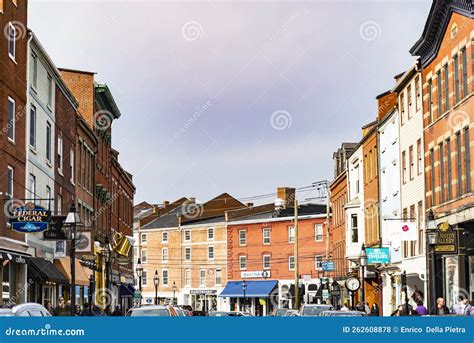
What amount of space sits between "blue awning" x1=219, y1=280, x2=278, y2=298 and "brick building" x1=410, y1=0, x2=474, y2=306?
50.2 metres

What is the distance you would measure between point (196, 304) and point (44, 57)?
66.0m

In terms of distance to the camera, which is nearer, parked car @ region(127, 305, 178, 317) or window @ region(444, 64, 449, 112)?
parked car @ region(127, 305, 178, 317)

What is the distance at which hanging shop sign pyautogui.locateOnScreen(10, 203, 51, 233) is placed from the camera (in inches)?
1160

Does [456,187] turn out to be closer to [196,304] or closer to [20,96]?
[20,96]

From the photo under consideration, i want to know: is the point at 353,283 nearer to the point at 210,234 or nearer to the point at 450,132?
the point at 450,132

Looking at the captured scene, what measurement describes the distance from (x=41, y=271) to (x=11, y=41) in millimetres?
9182

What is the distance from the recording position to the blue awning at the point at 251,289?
91000 mm

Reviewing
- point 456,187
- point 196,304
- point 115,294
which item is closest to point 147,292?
point 196,304

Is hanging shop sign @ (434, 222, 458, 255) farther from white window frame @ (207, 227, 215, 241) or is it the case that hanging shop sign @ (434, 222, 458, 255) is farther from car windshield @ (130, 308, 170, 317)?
white window frame @ (207, 227, 215, 241)

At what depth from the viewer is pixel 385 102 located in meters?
58.0

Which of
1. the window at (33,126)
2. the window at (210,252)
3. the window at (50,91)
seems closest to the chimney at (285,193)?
the window at (210,252)

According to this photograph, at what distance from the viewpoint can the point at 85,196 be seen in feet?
172

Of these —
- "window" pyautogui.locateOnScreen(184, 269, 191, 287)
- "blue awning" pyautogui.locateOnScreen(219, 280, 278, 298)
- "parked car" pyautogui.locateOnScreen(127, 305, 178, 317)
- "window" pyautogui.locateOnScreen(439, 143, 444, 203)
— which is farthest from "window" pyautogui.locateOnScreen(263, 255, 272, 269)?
A: "parked car" pyautogui.locateOnScreen(127, 305, 178, 317)

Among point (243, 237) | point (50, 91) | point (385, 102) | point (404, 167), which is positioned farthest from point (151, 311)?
point (243, 237)
